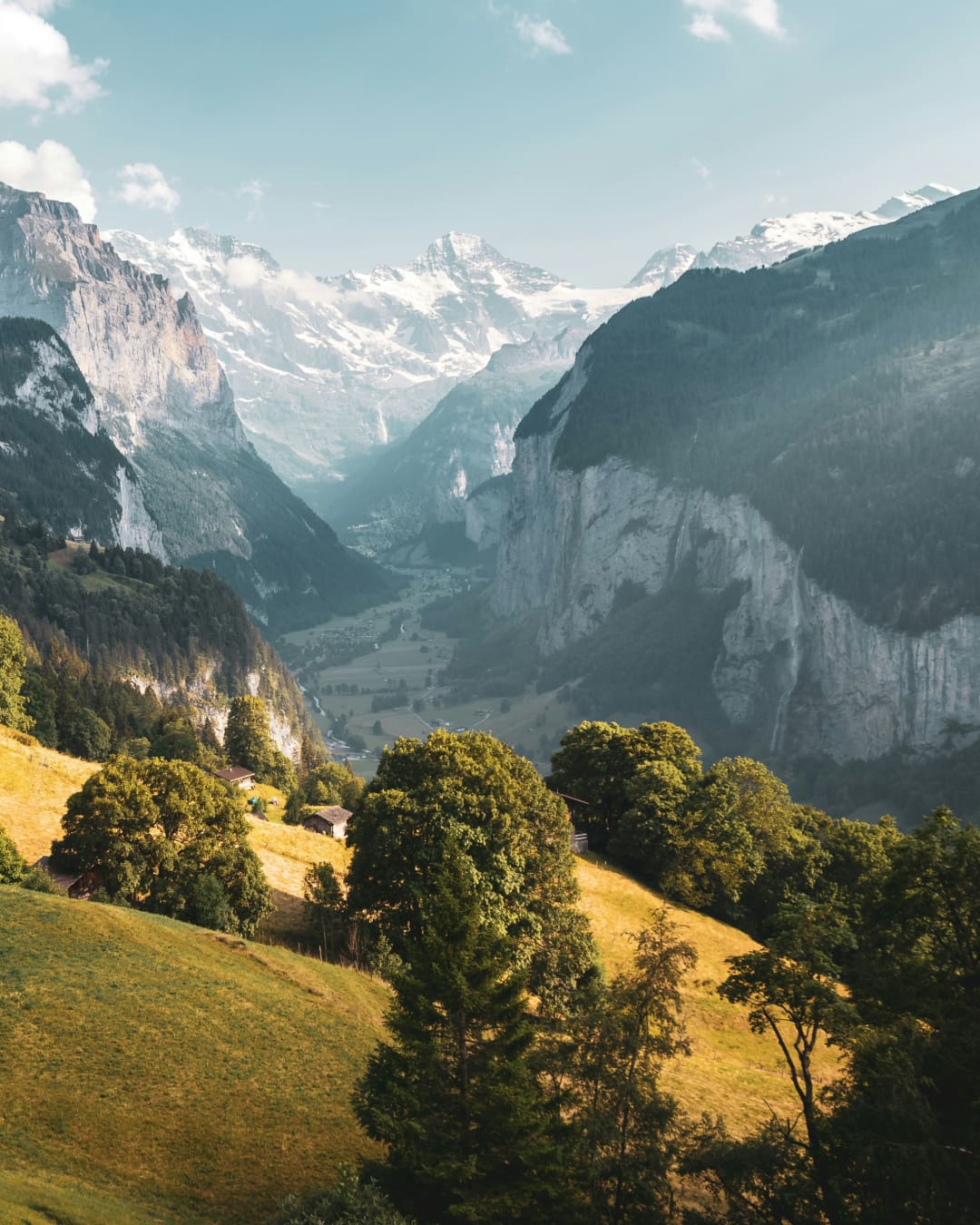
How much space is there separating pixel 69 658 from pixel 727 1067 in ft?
399

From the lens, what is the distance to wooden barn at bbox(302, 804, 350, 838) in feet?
286

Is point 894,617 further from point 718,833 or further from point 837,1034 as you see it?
point 837,1034

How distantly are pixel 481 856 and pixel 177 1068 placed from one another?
742 inches

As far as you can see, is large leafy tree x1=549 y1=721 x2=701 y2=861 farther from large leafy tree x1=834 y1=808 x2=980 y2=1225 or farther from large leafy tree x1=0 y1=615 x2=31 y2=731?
large leafy tree x1=0 y1=615 x2=31 y2=731

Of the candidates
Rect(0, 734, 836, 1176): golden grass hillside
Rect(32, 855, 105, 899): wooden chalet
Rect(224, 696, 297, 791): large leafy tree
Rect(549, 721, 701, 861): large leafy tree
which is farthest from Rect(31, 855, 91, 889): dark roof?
Rect(224, 696, 297, 791): large leafy tree

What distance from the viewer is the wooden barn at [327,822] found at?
8731cm

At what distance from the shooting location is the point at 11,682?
3396 inches

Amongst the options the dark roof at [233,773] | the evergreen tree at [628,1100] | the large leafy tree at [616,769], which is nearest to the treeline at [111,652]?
the dark roof at [233,773]

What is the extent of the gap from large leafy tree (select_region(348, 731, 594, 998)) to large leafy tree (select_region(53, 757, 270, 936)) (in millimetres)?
6301

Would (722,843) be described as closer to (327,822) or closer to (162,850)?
(327,822)

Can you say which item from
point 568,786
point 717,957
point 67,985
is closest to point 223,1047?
point 67,985

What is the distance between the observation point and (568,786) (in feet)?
277

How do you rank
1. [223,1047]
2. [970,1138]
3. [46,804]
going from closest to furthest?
1. [970,1138]
2. [223,1047]
3. [46,804]

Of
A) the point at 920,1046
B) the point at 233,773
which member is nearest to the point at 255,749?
the point at 233,773
